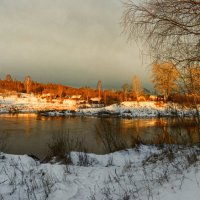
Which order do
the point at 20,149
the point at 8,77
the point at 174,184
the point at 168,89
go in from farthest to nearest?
the point at 8,77, the point at 20,149, the point at 168,89, the point at 174,184

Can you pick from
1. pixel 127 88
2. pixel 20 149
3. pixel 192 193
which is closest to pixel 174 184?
pixel 192 193

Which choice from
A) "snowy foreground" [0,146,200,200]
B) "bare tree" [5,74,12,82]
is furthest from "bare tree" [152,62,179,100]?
"bare tree" [5,74,12,82]

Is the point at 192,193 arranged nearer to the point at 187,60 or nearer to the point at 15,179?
the point at 187,60

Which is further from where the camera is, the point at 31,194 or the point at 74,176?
the point at 74,176

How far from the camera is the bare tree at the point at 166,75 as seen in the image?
4.55m

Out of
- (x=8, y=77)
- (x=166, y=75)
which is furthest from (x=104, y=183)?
(x=8, y=77)

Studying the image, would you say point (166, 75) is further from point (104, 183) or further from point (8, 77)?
point (8, 77)

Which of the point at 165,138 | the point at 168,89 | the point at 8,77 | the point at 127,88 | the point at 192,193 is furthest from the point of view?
the point at 8,77

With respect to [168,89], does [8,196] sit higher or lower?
lower

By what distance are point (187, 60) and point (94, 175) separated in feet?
9.37

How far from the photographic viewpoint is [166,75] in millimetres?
4832

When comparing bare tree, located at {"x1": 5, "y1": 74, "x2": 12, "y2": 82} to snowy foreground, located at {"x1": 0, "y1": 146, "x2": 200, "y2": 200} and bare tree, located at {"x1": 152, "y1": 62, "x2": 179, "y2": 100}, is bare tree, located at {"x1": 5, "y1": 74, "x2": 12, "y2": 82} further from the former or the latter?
bare tree, located at {"x1": 152, "y1": 62, "x2": 179, "y2": 100}

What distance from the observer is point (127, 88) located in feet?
232

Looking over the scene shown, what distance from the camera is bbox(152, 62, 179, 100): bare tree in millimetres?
4546
